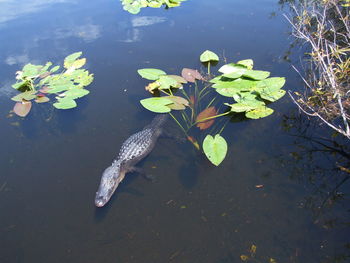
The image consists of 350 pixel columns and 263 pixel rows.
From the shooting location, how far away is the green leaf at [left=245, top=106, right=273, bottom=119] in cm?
337

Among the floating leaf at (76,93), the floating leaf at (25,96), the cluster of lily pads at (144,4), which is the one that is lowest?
the floating leaf at (25,96)

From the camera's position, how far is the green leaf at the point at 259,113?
3.37 m

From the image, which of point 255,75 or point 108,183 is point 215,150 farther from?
point 255,75

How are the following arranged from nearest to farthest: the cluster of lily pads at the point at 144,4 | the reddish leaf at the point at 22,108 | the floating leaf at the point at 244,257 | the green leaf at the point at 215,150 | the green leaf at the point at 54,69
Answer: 1. the floating leaf at the point at 244,257
2. the green leaf at the point at 215,150
3. the reddish leaf at the point at 22,108
4. the green leaf at the point at 54,69
5. the cluster of lily pads at the point at 144,4

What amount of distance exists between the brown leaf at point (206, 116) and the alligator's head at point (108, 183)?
1207 mm

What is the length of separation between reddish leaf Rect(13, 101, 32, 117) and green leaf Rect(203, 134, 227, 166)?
2.77 meters

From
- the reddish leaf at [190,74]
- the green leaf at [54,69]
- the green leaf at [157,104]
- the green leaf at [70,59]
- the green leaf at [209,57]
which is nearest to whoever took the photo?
the green leaf at [157,104]

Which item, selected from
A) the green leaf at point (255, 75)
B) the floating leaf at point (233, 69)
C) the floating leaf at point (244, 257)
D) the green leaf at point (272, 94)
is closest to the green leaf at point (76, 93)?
the floating leaf at point (233, 69)

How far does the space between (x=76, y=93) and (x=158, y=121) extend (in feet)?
4.60

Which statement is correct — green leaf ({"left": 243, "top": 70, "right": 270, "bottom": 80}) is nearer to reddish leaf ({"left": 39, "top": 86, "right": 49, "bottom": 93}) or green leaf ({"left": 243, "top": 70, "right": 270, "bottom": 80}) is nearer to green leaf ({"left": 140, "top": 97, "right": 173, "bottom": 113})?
green leaf ({"left": 140, "top": 97, "right": 173, "bottom": 113})

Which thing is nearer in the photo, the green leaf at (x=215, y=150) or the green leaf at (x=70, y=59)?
the green leaf at (x=215, y=150)

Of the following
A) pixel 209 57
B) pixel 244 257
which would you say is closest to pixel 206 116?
pixel 209 57

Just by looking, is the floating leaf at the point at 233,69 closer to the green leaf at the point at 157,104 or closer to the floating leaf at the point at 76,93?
the green leaf at the point at 157,104

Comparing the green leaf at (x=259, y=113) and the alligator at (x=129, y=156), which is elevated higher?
the green leaf at (x=259, y=113)
